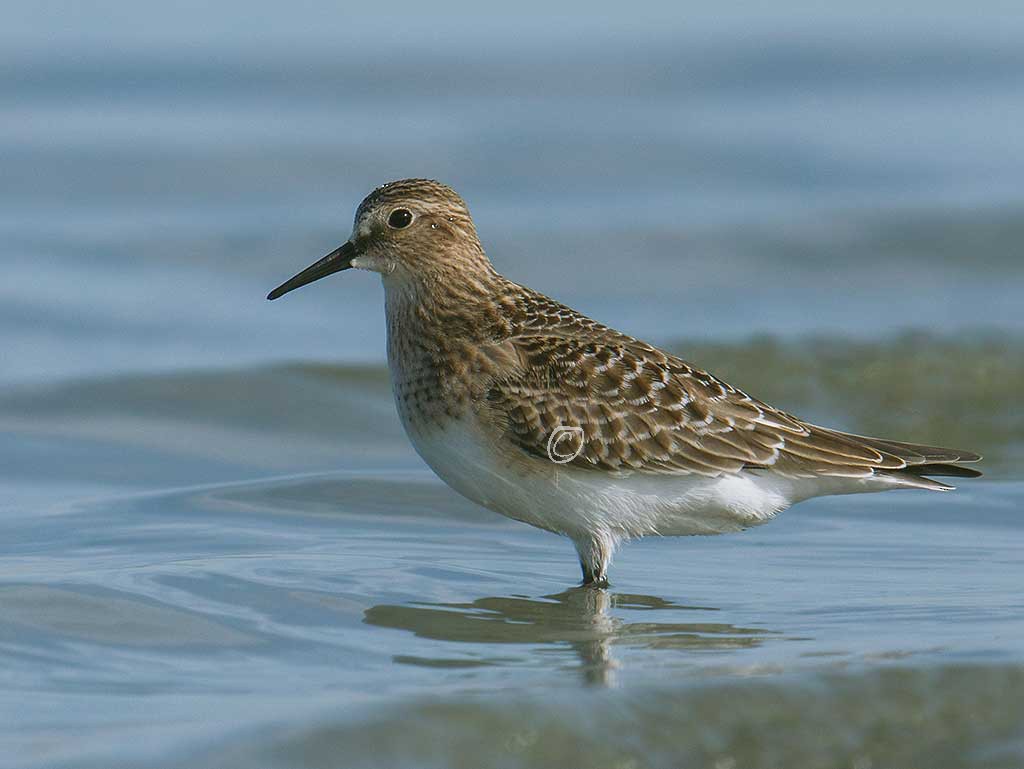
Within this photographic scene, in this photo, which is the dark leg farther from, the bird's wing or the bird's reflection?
the bird's wing

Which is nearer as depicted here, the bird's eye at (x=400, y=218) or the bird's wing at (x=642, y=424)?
the bird's wing at (x=642, y=424)

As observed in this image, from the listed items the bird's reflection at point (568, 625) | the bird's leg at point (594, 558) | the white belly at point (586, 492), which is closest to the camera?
the bird's reflection at point (568, 625)

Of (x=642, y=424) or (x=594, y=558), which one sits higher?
(x=642, y=424)

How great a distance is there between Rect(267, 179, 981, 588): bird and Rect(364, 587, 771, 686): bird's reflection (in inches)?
12.5

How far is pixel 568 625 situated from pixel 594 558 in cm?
58

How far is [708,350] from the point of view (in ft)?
45.0

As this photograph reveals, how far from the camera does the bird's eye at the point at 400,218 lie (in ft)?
28.1

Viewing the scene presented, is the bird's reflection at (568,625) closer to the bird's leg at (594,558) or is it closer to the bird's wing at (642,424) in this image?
the bird's leg at (594,558)

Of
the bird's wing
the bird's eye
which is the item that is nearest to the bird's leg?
the bird's wing

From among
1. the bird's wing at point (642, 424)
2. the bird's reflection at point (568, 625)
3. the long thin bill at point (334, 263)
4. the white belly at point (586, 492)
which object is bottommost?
the bird's reflection at point (568, 625)

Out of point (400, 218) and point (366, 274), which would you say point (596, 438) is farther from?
point (366, 274)

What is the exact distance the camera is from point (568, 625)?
754 cm

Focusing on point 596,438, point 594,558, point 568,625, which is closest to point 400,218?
point 596,438

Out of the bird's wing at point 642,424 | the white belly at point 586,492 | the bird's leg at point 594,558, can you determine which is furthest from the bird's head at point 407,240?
the bird's leg at point 594,558
